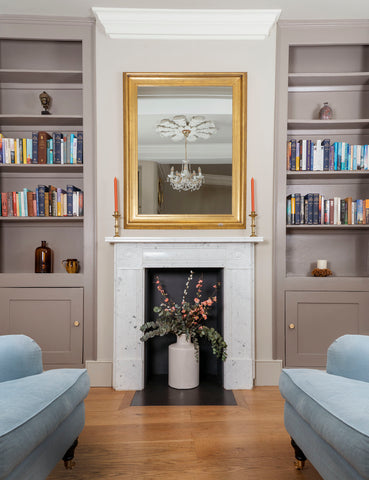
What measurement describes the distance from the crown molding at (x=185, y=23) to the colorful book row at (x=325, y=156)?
895mm

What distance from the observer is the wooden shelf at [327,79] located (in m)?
2.74

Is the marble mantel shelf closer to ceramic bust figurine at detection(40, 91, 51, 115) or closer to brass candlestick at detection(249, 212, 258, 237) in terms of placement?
brass candlestick at detection(249, 212, 258, 237)

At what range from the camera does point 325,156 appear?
2777mm

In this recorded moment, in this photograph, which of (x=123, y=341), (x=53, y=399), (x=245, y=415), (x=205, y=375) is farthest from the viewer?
(x=205, y=375)

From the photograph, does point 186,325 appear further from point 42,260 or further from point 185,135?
point 185,135

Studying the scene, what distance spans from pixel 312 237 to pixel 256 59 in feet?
4.89

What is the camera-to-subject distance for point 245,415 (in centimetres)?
215

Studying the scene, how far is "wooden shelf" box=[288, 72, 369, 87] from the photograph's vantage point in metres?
2.74

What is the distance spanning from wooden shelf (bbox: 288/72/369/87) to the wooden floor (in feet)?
7.96

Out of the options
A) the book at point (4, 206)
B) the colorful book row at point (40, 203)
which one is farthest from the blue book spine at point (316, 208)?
the book at point (4, 206)

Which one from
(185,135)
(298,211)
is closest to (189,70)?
(185,135)

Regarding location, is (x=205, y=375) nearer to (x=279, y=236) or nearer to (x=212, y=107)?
(x=279, y=236)

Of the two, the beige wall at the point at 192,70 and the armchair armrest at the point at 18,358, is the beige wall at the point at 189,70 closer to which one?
the beige wall at the point at 192,70

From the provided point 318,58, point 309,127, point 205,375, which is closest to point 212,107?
point 309,127
